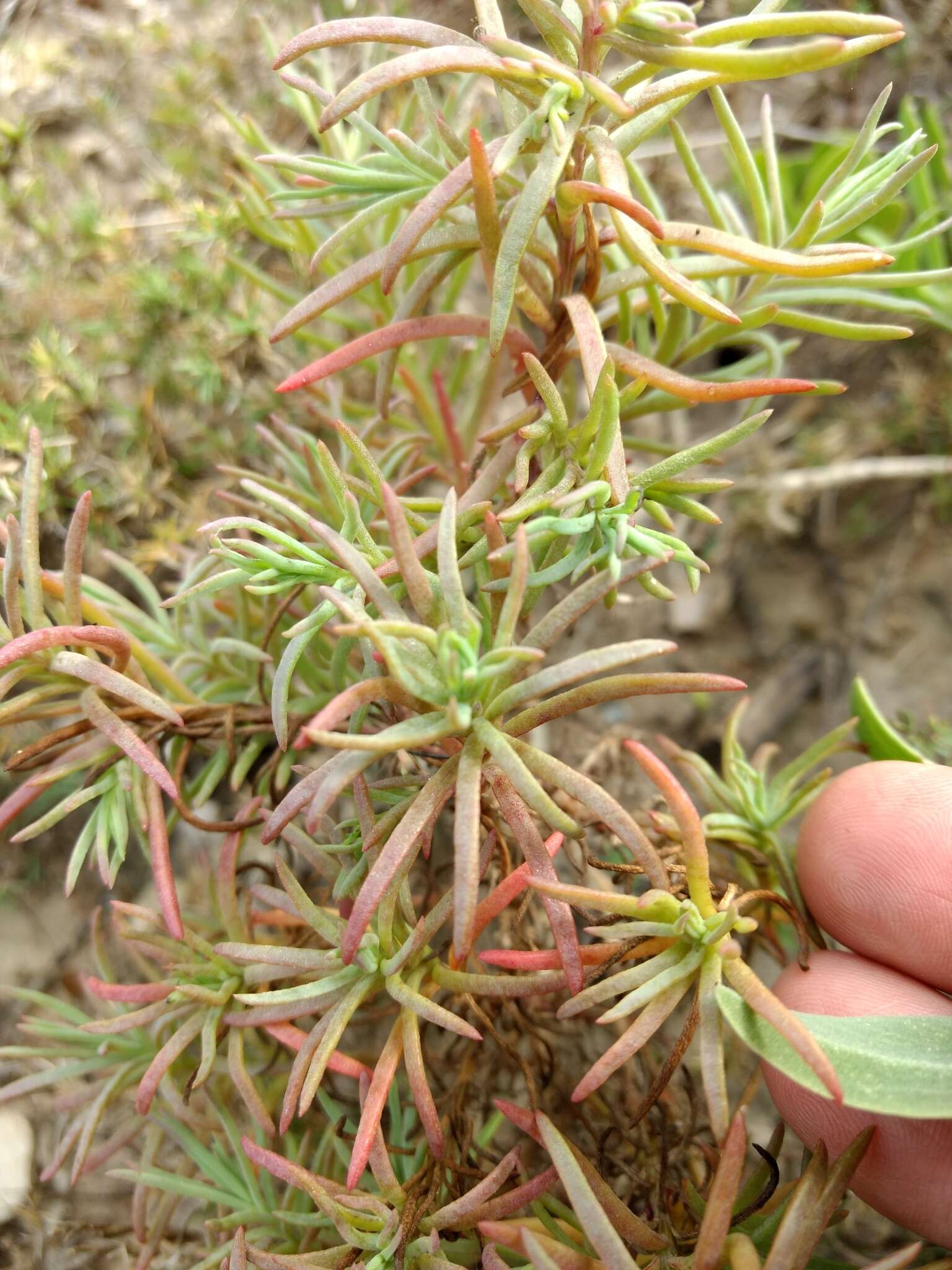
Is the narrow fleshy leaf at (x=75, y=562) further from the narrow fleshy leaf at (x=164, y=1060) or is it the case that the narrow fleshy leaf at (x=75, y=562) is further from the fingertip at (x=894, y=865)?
the fingertip at (x=894, y=865)

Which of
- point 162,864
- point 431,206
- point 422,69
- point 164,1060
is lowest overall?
point 164,1060

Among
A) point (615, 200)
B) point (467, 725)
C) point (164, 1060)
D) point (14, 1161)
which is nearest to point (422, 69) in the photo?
point (615, 200)

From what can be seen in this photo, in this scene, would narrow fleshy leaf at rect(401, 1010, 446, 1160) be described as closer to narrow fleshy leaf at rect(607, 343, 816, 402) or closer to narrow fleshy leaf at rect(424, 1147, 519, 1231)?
narrow fleshy leaf at rect(424, 1147, 519, 1231)

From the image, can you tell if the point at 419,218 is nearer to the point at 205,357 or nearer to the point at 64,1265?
the point at 205,357

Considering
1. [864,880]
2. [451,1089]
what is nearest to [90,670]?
[451,1089]

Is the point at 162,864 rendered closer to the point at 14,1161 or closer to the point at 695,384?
the point at 695,384
